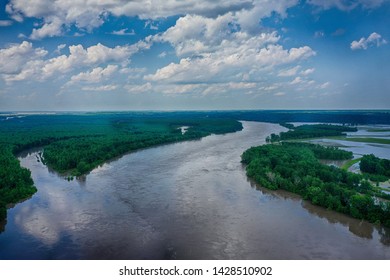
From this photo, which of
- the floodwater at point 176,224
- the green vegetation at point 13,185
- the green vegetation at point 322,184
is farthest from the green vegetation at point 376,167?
the green vegetation at point 13,185

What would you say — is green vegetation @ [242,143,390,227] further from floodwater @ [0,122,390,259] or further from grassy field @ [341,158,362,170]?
grassy field @ [341,158,362,170]

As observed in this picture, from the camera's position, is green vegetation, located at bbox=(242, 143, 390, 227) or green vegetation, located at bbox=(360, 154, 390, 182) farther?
green vegetation, located at bbox=(360, 154, 390, 182)

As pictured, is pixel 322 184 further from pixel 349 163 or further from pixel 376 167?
pixel 349 163

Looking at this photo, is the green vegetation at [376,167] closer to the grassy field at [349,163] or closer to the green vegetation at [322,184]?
the grassy field at [349,163]

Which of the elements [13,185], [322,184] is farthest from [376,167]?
[13,185]

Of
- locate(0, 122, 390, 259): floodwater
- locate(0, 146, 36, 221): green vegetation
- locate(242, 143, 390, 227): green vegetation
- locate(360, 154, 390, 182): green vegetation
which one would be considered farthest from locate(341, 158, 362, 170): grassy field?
locate(0, 146, 36, 221): green vegetation
